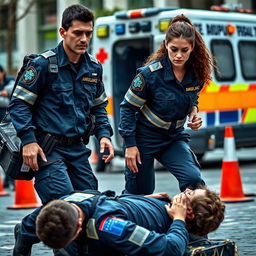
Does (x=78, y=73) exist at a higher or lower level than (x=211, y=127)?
higher

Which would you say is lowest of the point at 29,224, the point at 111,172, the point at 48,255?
the point at 111,172

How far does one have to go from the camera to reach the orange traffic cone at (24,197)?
11078 millimetres

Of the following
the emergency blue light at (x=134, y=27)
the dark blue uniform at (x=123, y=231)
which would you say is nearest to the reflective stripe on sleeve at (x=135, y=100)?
the dark blue uniform at (x=123, y=231)

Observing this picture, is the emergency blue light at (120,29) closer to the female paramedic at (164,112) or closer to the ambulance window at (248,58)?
the ambulance window at (248,58)

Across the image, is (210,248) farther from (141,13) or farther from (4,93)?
(141,13)

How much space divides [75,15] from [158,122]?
1.05 m

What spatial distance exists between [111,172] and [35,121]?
1064 centimetres

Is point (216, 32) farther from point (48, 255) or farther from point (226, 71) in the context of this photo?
point (48, 255)

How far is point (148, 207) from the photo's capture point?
18.4ft

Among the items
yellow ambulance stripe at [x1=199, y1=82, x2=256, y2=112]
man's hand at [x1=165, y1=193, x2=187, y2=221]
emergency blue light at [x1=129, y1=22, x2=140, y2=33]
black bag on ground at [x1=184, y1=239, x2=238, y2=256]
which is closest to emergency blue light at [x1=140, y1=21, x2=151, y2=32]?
emergency blue light at [x1=129, y1=22, x2=140, y2=33]

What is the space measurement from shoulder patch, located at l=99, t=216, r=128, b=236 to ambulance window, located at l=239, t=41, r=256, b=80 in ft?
39.1

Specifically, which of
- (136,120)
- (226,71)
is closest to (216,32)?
(226,71)

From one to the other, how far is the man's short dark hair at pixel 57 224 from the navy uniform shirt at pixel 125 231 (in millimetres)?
229

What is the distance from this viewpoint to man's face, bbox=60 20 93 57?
20.4 feet
